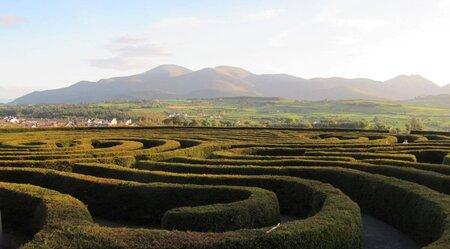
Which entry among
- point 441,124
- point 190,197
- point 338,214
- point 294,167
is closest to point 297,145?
point 294,167

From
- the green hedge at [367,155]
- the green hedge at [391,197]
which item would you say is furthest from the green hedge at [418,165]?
the green hedge at [391,197]

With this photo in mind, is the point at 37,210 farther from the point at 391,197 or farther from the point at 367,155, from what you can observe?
the point at 367,155

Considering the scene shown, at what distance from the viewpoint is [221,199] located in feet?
52.2

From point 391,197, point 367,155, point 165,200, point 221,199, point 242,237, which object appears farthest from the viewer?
point 367,155

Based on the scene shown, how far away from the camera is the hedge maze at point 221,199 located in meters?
10.5

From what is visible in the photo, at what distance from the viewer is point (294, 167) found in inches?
822

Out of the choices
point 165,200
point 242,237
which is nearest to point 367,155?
point 165,200

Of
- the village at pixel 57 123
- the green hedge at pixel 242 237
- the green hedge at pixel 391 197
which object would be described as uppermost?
the green hedge at pixel 242 237

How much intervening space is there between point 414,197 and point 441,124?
13654 centimetres

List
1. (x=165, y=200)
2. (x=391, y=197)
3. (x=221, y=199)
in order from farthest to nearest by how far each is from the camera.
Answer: (x=391, y=197) < (x=165, y=200) < (x=221, y=199)

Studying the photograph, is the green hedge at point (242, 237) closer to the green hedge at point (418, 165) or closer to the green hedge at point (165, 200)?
the green hedge at point (165, 200)

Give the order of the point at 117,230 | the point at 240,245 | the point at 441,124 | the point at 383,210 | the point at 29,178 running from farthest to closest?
the point at 441,124 → the point at 29,178 → the point at 383,210 → the point at 117,230 → the point at 240,245

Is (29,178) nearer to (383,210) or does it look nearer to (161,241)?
(161,241)

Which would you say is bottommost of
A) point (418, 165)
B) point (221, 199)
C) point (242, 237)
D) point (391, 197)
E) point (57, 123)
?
point (57, 123)
